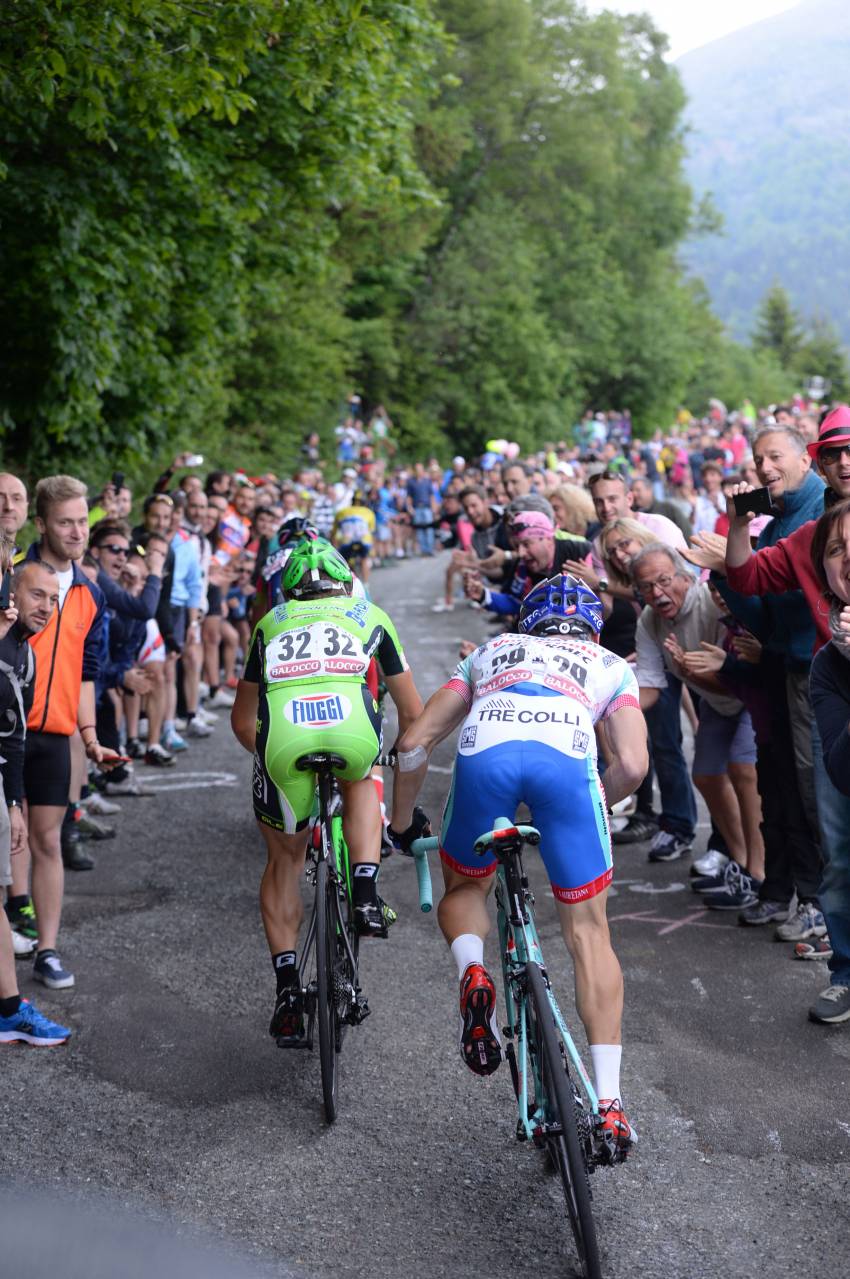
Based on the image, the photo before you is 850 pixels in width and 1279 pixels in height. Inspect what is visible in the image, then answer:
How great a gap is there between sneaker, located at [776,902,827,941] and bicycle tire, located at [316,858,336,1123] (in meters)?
2.80

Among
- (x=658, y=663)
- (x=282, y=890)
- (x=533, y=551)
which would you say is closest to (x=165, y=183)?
(x=533, y=551)

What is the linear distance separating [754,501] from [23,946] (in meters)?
3.92

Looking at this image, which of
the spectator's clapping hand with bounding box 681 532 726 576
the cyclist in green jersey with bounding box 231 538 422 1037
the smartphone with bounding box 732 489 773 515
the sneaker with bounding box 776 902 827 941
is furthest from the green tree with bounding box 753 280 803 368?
the cyclist in green jersey with bounding box 231 538 422 1037

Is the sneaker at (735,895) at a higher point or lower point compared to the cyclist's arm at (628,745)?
lower

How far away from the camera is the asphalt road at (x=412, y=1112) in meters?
4.25

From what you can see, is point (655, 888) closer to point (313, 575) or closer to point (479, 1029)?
point (313, 575)

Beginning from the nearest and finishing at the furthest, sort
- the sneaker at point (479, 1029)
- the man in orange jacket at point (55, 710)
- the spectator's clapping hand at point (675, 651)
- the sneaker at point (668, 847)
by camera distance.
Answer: the sneaker at point (479, 1029) < the man in orange jacket at point (55, 710) < the spectator's clapping hand at point (675, 651) < the sneaker at point (668, 847)

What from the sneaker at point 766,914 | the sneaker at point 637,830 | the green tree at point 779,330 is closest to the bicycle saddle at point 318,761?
the sneaker at point 766,914

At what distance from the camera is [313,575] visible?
578 cm

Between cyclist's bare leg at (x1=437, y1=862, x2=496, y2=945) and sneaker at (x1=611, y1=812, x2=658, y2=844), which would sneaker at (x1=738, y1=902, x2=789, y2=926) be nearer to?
sneaker at (x1=611, y1=812, x2=658, y2=844)

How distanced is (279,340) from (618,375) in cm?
3347

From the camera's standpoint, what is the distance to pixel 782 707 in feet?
23.7

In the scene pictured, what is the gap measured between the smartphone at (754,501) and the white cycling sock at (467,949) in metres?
2.36

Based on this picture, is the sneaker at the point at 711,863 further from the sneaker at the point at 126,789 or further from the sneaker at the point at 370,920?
the sneaker at the point at 126,789
